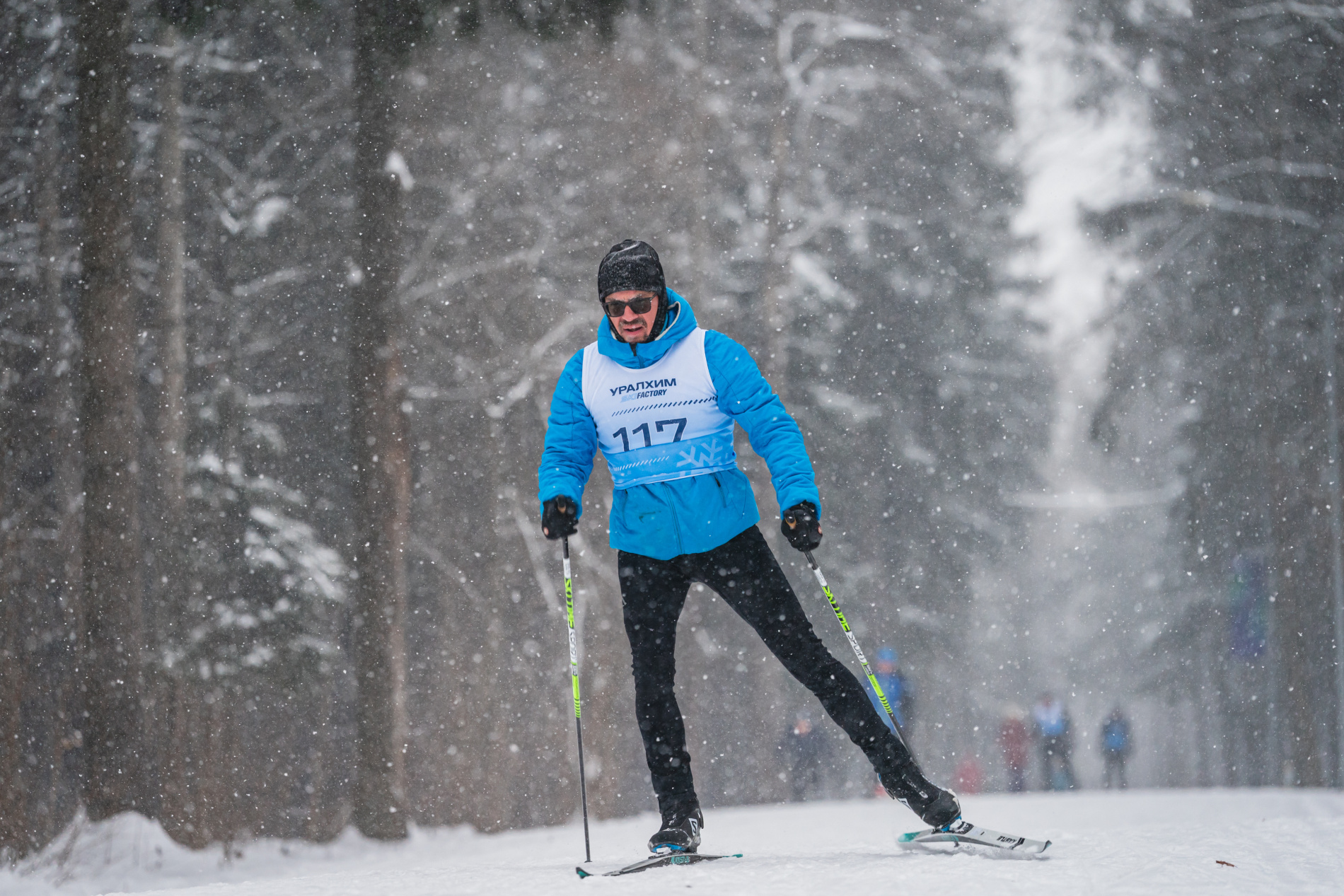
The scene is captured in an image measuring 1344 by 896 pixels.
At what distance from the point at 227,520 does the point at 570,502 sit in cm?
689

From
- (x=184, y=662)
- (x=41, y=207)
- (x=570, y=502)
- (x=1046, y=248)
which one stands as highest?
(x=1046, y=248)

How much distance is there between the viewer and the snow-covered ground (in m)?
2.93

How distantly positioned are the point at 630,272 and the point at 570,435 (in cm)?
61

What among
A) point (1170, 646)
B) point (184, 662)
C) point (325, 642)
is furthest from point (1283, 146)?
point (184, 662)

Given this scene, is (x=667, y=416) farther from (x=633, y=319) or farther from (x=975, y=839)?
(x=975, y=839)

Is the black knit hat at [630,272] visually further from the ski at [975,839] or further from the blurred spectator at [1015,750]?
the blurred spectator at [1015,750]

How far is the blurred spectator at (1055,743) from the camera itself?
Answer: 13.9 m

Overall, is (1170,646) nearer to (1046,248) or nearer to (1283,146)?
(1046,248)

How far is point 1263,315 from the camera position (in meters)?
10.8

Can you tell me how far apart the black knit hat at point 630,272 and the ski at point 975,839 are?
1956 mm

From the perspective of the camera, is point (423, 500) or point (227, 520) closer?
point (227, 520)

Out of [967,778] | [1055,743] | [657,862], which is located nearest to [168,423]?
[657,862]

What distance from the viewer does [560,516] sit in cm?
349

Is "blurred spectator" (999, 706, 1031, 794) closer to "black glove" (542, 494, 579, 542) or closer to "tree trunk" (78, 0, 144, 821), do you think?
"tree trunk" (78, 0, 144, 821)
